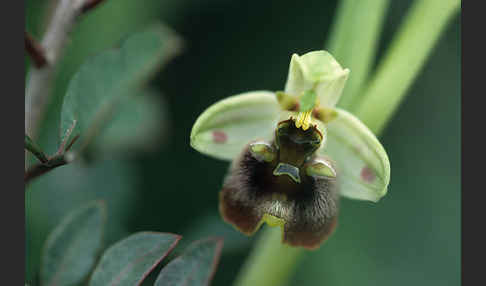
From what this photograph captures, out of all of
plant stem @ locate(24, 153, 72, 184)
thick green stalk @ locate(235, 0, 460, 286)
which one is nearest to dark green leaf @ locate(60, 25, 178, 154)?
plant stem @ locate(24, 153, 72, 184)

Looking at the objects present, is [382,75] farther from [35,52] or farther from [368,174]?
[35,52]

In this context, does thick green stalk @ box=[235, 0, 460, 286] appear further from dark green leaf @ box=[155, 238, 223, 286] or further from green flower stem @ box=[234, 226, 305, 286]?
dark green leaf @ box=[155, 238, 223, 286]

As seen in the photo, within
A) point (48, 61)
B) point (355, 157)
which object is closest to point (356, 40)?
point (355, 157)

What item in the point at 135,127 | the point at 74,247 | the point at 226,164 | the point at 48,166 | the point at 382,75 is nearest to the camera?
the point at 48,166

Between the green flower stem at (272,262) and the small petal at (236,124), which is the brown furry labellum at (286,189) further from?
the green flower stem at (272,262)

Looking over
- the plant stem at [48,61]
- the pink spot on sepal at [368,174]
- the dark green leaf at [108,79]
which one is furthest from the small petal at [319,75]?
the plant stem at [48,61]

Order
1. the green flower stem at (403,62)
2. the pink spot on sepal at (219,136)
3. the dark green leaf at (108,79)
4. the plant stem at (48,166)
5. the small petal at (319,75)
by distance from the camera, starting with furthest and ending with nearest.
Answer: the green flower stem at (403,62) < the pink spot on sepal at (219,136) < the small petal at (319,75) < the dark green leaf at (108,79) < the plant stem at (48,166)
